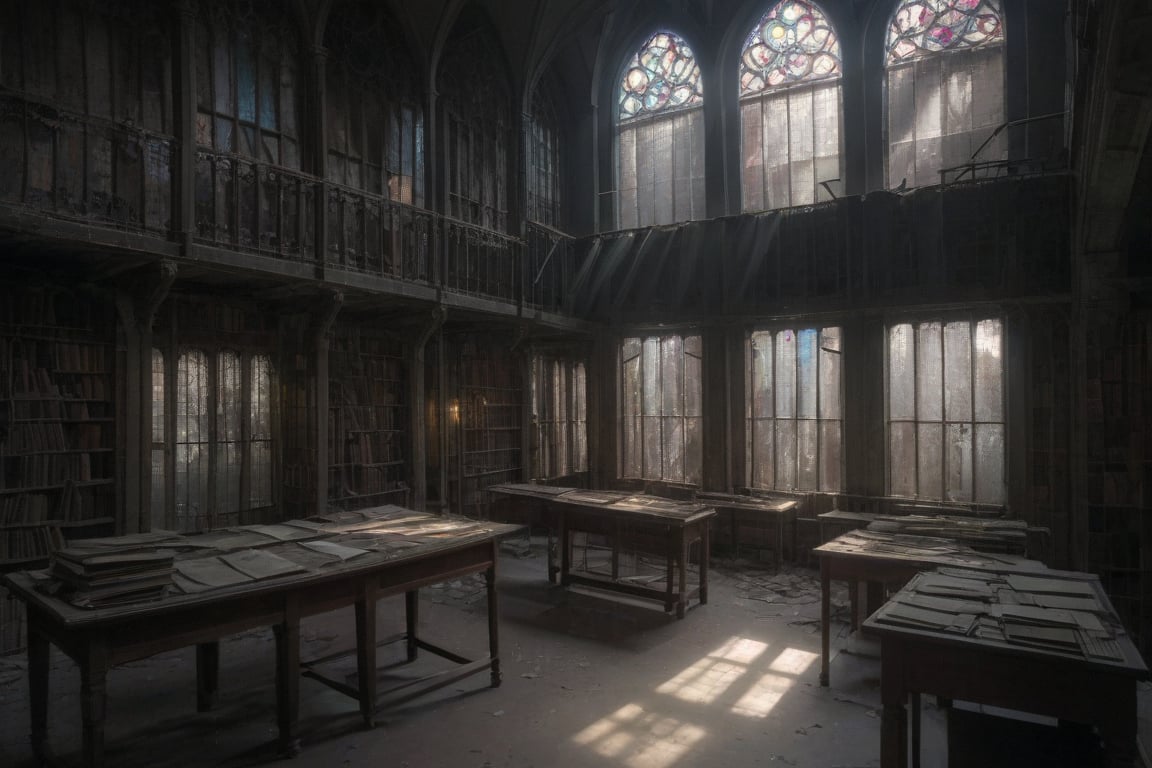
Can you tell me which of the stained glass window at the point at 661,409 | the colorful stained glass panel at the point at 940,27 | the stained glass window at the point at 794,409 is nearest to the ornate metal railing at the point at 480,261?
the stained glass window at the point at 661,409

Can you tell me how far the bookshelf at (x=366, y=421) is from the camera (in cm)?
878

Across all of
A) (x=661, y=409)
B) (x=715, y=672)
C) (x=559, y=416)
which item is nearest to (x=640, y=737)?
(x=715, y=672)

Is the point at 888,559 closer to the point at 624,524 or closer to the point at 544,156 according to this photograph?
the point at 624,524

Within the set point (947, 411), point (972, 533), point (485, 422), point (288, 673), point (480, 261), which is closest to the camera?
point (288, 673)

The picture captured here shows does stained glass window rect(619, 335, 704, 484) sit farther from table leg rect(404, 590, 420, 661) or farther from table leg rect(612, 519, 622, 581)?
table leg rect(404, 590, 420, 661)

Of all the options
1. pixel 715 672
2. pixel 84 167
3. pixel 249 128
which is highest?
pixel 249 128

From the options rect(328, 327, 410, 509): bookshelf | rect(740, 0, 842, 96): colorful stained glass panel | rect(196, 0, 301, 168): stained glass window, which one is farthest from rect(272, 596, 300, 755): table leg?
rect(740, 0, 842, 96): colorful stained glass panel

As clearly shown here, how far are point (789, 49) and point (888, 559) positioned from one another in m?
8.65

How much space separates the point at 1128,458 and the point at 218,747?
8.38 m

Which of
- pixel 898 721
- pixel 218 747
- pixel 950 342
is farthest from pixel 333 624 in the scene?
pixel 950 342

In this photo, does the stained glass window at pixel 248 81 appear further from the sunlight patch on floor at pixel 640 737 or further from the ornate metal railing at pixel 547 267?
the sunlight patch on floor at pixel 640 737

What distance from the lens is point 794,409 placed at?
9914 millimetres

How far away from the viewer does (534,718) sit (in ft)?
15.7

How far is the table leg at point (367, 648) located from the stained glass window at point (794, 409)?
23.0 ft
